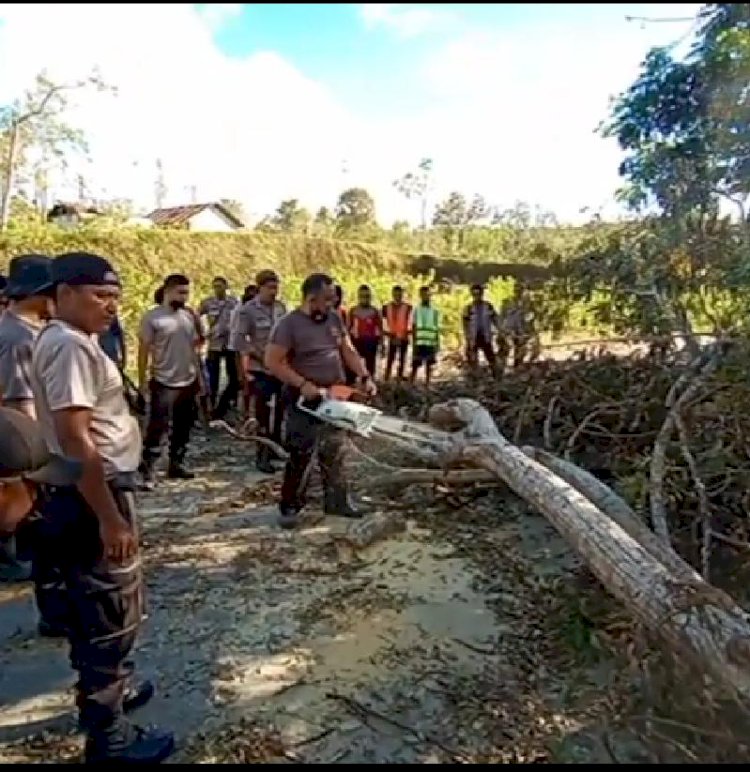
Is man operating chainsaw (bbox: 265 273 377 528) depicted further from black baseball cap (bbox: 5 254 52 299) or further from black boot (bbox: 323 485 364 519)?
black baseball cap (bbox: 5 254 52 299)

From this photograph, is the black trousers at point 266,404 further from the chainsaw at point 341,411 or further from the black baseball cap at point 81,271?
the black baseball cap at point 81,271

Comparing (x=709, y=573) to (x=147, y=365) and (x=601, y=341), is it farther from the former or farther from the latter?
(x=147, y=365)

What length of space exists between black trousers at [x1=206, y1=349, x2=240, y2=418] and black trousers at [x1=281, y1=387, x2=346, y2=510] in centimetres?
285

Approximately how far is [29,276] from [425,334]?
7.54m

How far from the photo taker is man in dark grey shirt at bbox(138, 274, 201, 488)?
5.62 m

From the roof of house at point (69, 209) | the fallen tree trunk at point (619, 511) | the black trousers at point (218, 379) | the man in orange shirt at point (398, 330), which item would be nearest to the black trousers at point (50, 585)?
the fallen tree trunk at point (619, 511)

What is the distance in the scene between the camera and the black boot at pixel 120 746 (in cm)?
254

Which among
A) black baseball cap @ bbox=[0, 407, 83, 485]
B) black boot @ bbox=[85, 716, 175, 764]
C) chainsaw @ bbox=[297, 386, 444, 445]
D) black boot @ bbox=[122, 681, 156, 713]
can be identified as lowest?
black boot @ bbox=[122, 681, 156, 713]

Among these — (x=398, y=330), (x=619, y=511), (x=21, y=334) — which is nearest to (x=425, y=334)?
(x=398, y=330)

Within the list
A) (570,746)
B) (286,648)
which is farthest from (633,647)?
(286,648)

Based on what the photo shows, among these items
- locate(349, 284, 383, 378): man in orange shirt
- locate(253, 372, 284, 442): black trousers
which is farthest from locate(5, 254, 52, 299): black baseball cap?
locate(349, 284, 383, 378): man in orange shirt

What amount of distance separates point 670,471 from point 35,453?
3528 mm

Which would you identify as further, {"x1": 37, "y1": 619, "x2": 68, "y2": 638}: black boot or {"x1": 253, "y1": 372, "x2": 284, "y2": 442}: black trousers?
{"x1": 253, "y1": 372, "x2": 284, "y2": 442}: black trousers

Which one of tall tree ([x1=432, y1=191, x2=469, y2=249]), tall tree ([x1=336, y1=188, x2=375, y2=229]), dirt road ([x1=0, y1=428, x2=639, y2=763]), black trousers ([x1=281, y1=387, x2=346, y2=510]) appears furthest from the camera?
tall tree ([x1=432, y1=191, x2=469, y2=249])
